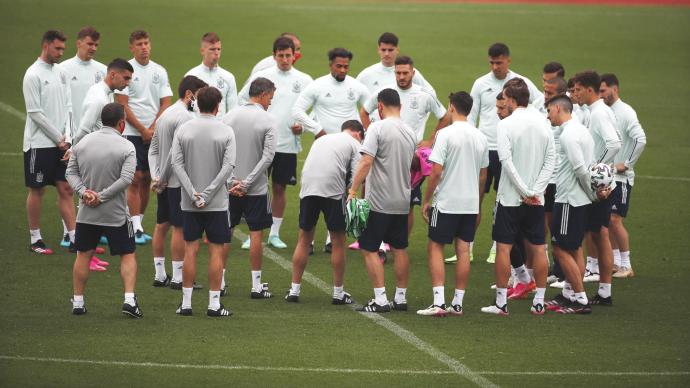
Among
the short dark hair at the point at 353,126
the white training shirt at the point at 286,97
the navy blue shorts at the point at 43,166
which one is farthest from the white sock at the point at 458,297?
the navy blue shorts at the point at 43,166

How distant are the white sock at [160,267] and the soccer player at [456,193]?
2.91 m

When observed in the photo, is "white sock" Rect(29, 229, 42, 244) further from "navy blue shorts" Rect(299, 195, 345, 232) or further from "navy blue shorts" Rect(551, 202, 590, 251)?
"navy blue shorts" Rect(551, 202, 590, 251)

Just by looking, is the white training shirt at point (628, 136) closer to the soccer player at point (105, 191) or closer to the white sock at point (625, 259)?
the white sock at point (625, 259)

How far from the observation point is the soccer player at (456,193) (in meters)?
11.6

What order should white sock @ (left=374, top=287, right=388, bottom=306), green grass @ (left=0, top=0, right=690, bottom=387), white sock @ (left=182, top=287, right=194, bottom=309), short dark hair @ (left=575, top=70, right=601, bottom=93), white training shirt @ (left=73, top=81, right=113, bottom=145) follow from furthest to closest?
1. white training shirt @ (left=73, top=81, right=113, bottom=145)
2. short dark hair @ (left=575, top=70, right=601, bottom=93)
3. white sock @ (left=374, top=287, right=388, bottom=306)
4. white sock @ (left=182, top=287, right=194, bottom=309)
5. green grass @ (left=0, top=0, right=690, bottom=387)

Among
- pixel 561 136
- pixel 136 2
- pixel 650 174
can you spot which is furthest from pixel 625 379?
pixel 136 2

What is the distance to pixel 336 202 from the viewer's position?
473 inches

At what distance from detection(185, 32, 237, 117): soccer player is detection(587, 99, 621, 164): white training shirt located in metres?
4.71

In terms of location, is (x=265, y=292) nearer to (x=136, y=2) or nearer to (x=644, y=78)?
(x=644, y=78)

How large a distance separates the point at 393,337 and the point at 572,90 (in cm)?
384

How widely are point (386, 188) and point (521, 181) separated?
4.51 ft

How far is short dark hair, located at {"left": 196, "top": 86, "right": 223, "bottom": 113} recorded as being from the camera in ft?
37.1

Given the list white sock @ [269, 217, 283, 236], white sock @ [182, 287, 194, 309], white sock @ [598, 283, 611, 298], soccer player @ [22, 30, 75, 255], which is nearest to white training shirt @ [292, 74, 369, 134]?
white sock @ [269, 217, 283, 236]

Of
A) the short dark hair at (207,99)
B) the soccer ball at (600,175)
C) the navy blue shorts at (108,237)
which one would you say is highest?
the short dark hair at (207,99)
